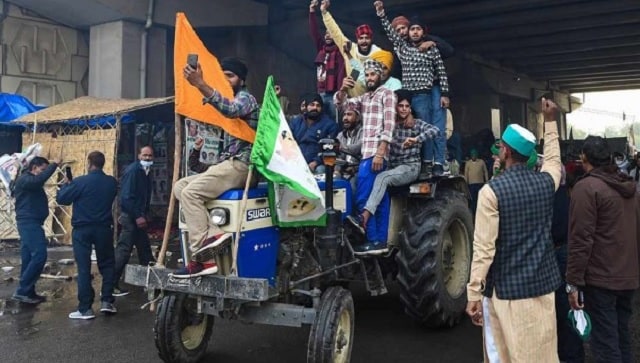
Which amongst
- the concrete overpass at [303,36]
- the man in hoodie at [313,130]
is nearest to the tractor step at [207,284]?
the man in hoodie at [313,130]

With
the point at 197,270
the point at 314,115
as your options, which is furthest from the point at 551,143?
the point at 314,115

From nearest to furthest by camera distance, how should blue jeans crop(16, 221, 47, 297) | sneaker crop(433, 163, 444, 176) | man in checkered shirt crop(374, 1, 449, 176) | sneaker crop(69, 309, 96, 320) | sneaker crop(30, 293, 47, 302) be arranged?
sneaker crop(433, 163, 444, 176) < sneaker crop(69, 309, 96, 320) < man in checkered shirt crop(374, 1, 449, 176) < blue jeans crop(16, 221, 47, 297) < sneaker crop(30, 293, 47, 302)

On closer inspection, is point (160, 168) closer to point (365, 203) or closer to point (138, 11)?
point (138, 11)

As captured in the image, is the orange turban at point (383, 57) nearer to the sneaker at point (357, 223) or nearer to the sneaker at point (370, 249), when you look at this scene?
the sneaker at point (357, 223)

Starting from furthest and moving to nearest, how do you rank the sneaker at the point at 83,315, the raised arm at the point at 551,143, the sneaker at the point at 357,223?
the sneaker at the point at 83,315, the sneaker at the point at 357,223, the raised arm at the point at 551,143

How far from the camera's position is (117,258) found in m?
7.68

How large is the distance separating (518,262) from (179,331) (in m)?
2.81

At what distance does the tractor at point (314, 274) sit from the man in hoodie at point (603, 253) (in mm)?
1667

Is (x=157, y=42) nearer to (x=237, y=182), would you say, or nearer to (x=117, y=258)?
(x=117, y=258)

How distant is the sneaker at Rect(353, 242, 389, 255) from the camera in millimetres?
5234

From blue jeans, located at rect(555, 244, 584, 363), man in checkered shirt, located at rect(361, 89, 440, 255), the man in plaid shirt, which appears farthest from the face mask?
blue jeans, located at rect(555, 244, 584, 363)

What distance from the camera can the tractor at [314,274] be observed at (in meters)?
4.21

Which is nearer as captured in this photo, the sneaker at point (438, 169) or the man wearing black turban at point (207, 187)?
the man wearing black turban at point (207, 187)

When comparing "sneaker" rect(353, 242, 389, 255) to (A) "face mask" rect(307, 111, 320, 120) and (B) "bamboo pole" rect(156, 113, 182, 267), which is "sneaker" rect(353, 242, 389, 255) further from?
(A) "face mask" rect(307, 111, 320, 120)
